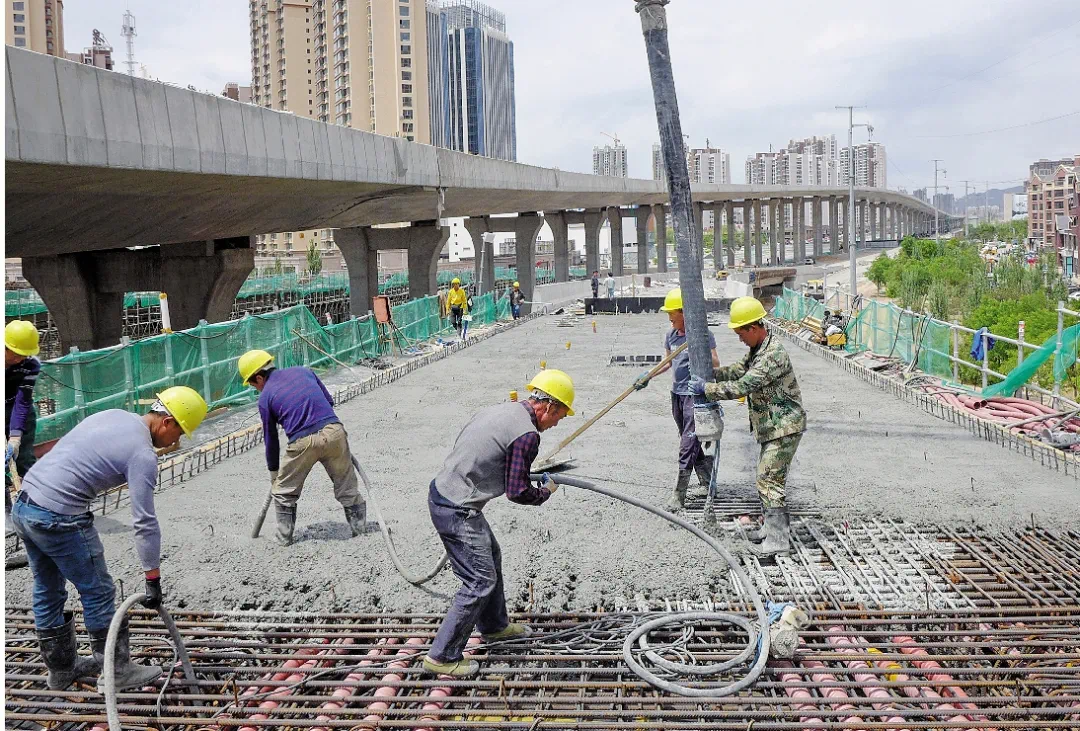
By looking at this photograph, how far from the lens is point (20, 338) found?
22.6ft

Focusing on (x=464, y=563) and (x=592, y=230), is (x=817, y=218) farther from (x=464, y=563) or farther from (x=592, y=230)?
(x=464, y=563)

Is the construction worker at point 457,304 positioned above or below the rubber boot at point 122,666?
above

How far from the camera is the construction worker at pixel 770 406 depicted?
6316 mm

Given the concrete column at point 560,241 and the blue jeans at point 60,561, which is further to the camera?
the concrete column at point 560,241

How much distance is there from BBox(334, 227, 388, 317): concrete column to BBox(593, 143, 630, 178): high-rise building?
12613 centimetres

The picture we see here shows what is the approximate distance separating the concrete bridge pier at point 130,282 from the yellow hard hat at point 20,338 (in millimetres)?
16187

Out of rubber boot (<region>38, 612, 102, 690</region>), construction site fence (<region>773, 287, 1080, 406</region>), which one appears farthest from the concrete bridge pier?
rubber boot (<region>38, 612, 102, 690</region>)

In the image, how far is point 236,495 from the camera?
8.43 m

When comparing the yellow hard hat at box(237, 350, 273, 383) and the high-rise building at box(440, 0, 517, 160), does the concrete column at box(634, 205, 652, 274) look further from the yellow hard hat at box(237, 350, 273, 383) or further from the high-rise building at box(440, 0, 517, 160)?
the high-rise building at box(440, 0, 517, 160)

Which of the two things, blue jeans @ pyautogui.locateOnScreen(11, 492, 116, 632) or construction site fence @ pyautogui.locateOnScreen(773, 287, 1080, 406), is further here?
construction site fence @ pyautogui.locateOnScreen(773, 287, 1080, 406)

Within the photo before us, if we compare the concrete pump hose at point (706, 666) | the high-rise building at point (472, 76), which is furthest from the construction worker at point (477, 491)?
the high-rise building at point (472, 76)

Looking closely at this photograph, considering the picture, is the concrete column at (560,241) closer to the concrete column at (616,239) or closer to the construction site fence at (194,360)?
the concrete column at (616,239)

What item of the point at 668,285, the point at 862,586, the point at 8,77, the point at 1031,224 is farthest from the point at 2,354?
the point at 1031,224

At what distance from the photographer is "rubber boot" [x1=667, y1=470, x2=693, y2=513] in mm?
7582
